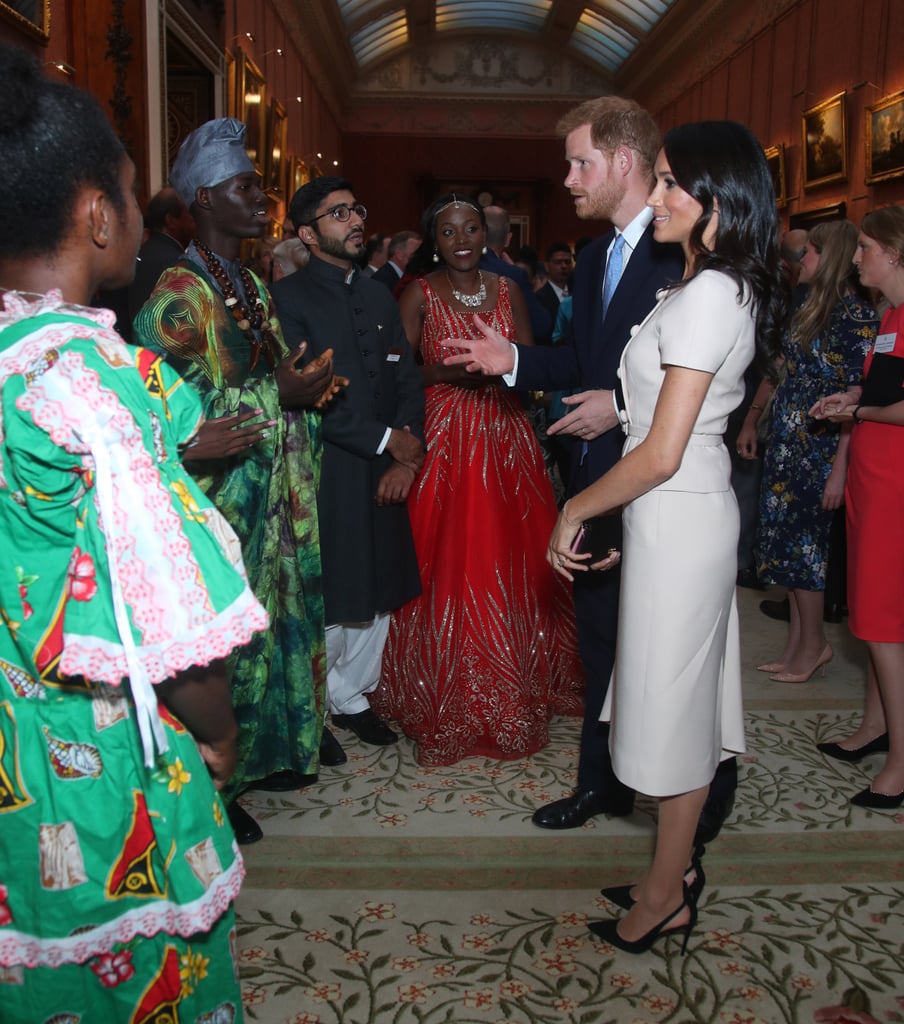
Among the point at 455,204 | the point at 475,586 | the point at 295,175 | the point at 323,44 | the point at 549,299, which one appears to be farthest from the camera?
the point at 323,44

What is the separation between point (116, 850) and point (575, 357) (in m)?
2.27

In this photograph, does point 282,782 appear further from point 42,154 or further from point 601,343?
point 42,154

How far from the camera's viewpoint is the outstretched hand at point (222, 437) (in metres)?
2.09

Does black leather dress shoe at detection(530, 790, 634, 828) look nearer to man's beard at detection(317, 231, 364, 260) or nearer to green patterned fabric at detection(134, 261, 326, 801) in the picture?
green patterned fabric at detection(134, 261, 326, 801)

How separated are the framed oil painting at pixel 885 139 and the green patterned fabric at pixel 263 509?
720cm

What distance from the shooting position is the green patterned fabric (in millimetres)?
2607

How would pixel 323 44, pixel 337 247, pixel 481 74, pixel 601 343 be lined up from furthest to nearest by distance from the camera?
pixel 481 74, pixel 323 44, pixel 337 247, pixel 601 343

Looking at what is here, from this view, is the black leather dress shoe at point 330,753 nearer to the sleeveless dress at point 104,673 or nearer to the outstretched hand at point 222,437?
the outstretched hand at point 222,437

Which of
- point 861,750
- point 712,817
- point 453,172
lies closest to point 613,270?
point 712,817

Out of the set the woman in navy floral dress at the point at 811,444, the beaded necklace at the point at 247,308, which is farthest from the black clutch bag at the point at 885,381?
the beaded necklace at the point at 247,308

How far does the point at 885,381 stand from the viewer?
3232mm

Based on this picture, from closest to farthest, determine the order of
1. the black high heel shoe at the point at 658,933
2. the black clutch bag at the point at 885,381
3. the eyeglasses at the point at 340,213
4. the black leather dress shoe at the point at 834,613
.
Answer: the black high heel shoe at the point at 658,933
the black clutch bag at the point at 885,381
the eyeglasses at the point at 340,213
the black leather dress shoe at the point at 834,613

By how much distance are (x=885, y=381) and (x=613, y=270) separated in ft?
3.73

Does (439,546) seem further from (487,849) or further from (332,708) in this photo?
(487,849)
